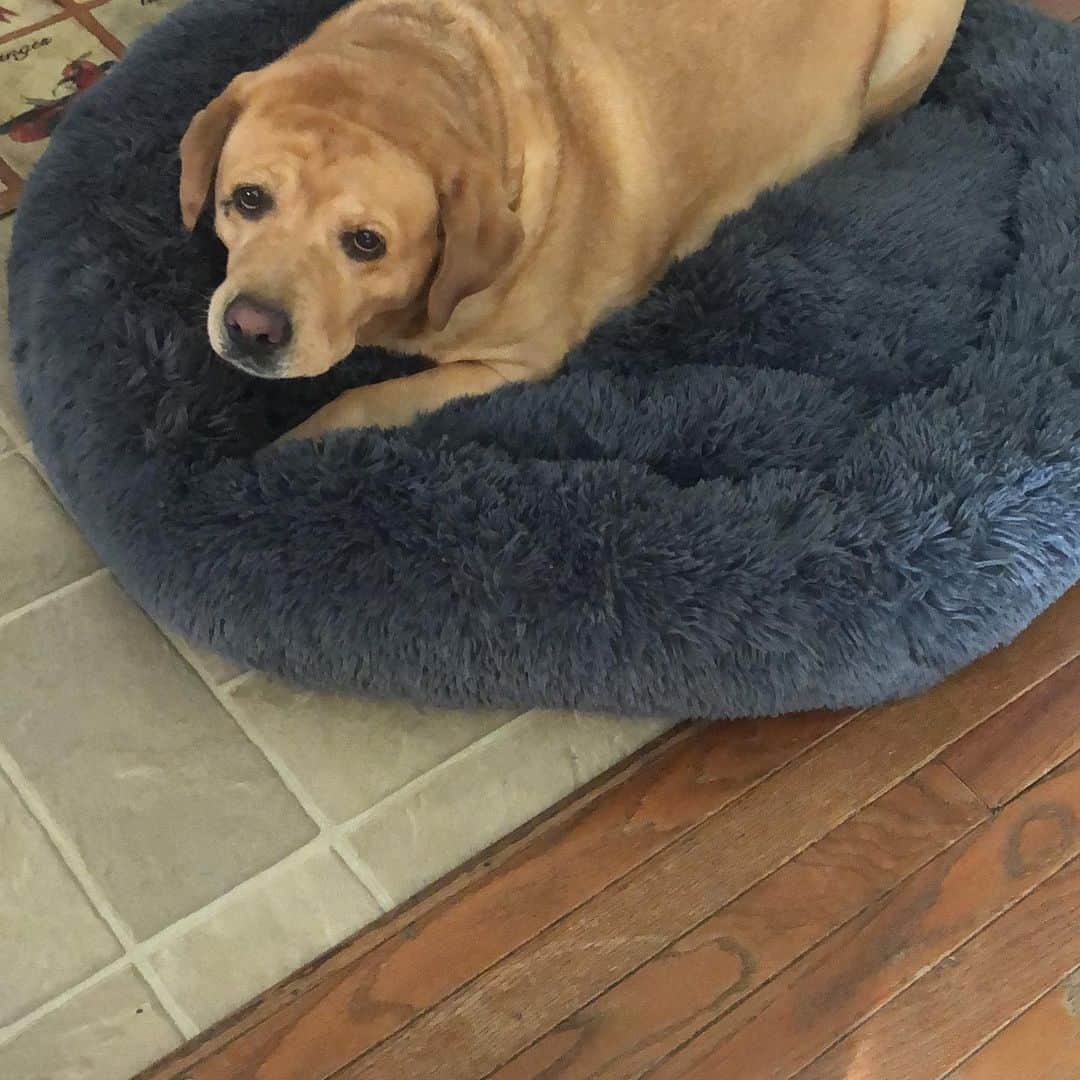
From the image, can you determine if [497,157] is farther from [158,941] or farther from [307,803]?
[158,941]

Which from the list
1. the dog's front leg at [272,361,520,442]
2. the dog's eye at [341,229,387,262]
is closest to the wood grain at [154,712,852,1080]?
the dog's front leg at [272,361,520,442]

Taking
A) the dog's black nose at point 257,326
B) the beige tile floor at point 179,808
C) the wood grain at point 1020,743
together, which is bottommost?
the beige tile floor at point 179,808

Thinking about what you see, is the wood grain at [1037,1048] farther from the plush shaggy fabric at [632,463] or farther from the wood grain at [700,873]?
the plush shaggy fabric at [632,463]

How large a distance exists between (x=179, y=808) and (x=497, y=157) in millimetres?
898

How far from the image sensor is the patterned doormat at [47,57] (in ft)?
6.72

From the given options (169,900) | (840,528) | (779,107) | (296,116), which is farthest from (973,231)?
(169,900)

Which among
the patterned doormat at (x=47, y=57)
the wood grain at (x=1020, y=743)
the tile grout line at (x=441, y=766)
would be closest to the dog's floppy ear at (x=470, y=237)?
the tile grout line at (x=441, y=766)

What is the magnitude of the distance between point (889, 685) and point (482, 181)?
786mm

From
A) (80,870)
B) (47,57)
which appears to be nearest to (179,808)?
(80,870)

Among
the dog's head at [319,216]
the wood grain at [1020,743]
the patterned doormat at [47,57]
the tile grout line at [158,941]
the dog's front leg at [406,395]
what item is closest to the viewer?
the tile grout line at [158,941]

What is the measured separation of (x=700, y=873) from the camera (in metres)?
1.38

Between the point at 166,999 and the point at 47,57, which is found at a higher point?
the point at 47,57

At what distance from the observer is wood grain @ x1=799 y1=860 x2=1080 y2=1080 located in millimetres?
1281

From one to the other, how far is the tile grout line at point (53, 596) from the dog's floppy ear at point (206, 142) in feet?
1.62
